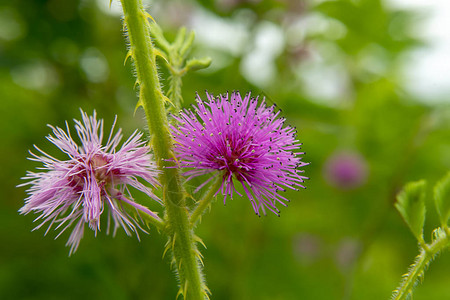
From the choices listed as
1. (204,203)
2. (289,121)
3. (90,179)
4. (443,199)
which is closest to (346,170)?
(289,121)

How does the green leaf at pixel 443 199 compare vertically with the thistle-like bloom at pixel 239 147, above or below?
below

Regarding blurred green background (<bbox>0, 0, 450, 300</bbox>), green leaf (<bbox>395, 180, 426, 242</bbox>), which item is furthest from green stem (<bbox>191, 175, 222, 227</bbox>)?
blurred green background (<bbox>0, 0, 450, 300</bbox>)

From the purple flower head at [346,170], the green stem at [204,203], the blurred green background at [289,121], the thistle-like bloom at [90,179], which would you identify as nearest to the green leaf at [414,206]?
the green stem at [204,203]

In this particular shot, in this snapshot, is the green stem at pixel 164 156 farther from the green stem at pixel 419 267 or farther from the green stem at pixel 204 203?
the green stem at pixel 419 267

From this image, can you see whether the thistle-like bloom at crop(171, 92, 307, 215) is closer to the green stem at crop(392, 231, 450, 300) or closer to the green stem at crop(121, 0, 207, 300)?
the green stem at crop(121, 0, 207, 300)

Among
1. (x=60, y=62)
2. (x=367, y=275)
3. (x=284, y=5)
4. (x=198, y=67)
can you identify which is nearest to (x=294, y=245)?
(x=367, y=275)

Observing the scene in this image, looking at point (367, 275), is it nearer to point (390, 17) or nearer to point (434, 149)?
point (434, 149)

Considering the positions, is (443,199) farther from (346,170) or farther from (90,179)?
(346,170)
